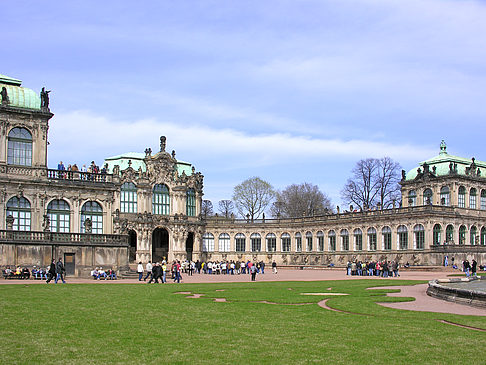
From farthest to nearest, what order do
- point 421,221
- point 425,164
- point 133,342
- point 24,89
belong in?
point 425,164, point 421,221, point 24,89, point 133,342

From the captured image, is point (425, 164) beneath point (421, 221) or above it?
above

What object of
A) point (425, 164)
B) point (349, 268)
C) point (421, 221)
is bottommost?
point (349, 268)

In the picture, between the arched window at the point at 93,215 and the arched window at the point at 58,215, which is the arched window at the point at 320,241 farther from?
the arched window at the point at 58,215

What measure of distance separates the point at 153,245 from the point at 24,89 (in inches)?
1401

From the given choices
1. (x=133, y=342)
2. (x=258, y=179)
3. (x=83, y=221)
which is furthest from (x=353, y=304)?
(x=258, y=179)

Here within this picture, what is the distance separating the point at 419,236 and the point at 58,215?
43389 millimetres

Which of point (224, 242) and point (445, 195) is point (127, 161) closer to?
point (224, 242)

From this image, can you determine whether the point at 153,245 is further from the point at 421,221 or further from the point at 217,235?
the point at 421,221

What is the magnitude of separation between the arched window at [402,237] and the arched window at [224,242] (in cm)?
2809

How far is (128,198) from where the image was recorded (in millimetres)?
85562

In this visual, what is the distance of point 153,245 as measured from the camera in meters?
89.5

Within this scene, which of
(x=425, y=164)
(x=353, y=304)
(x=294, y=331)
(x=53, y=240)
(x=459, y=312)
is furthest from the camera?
(x=425, y=164)

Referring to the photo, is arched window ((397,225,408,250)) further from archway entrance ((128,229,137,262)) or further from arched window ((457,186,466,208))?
archway entrance ((128,229,137,262))

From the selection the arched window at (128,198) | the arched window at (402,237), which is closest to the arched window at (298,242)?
the arched window at (402,237)
